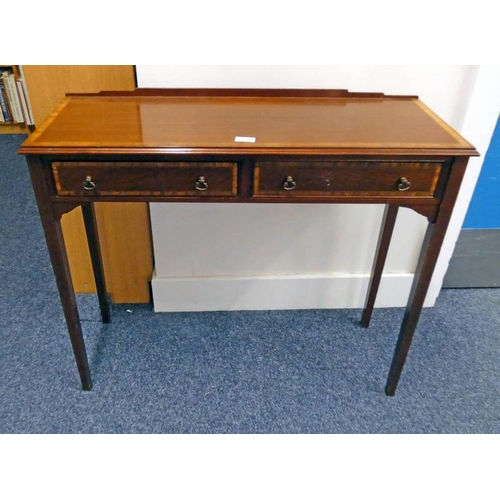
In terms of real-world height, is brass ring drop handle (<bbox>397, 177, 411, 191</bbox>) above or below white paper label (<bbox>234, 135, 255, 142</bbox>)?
below

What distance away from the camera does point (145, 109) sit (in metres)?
1.26

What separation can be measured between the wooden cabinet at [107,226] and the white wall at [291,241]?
0.06 meters

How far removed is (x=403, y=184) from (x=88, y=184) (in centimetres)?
74

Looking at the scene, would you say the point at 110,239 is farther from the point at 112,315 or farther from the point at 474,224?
the point at 474,224

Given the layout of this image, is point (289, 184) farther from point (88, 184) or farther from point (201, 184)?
point (88, 184)

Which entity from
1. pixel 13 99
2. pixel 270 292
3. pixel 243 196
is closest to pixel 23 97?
pixel 13 99

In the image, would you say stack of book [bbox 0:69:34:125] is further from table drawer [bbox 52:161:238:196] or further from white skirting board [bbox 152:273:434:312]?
table drawer [bbox 52:161:238:196]

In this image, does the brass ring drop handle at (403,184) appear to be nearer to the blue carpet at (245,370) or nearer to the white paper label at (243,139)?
the white paper label at (243,139)

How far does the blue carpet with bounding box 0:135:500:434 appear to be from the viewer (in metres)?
1.36

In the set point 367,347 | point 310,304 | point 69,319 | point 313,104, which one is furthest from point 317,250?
point 69,319

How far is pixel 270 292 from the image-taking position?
68.5 inches

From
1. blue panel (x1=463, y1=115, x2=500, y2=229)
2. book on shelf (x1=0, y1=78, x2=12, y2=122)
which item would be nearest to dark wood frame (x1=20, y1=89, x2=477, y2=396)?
blue panel (x1=463, y1=115, x2=500, y2=229)

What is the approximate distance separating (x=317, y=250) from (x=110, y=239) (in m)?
0.74

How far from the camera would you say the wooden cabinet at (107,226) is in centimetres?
140
